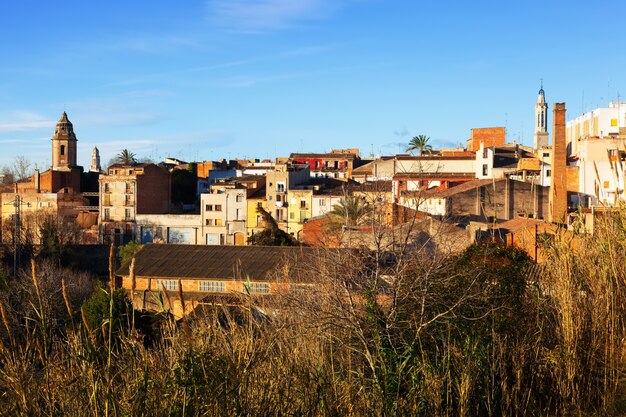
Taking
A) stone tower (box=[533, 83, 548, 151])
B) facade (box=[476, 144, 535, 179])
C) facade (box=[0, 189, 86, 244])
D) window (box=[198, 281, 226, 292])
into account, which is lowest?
window (box=[198, 281, 226, 292])

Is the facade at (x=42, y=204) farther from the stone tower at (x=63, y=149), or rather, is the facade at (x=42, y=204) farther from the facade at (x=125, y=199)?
the stone tower at (x=63, y=149)

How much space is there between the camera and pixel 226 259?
28.8 meters

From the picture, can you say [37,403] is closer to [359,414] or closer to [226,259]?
[359,414]

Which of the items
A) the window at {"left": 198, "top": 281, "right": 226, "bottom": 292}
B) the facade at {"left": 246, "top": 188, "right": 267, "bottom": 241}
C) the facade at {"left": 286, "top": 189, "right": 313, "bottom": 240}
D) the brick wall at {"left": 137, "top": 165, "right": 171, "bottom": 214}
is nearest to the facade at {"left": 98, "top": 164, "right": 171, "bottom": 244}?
the brick wall at {"left": 137, "top": 165, "right": 171, "bottom": 214}

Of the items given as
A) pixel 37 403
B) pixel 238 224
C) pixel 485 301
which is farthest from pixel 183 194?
pixel 37 403

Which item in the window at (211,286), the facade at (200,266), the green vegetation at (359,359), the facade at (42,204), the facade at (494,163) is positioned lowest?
the window at (211,286)

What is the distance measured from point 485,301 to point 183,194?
51.5 meters

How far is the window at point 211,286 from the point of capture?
27.0 m

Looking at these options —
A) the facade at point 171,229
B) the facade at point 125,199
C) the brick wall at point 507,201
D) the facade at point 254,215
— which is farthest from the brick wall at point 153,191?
the brick wall at point 507,201

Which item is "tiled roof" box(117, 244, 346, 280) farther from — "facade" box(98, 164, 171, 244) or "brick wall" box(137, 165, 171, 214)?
"brick wall" box(137, 165, 171, 214)

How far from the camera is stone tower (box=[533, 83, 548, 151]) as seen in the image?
6501 centimetres

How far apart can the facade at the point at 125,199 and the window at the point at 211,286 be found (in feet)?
76.3

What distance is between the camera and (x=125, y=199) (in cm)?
5097

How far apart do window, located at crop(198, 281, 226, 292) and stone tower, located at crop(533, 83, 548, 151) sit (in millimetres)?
43075
